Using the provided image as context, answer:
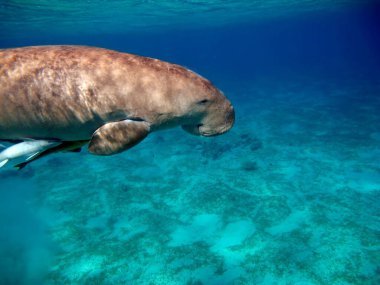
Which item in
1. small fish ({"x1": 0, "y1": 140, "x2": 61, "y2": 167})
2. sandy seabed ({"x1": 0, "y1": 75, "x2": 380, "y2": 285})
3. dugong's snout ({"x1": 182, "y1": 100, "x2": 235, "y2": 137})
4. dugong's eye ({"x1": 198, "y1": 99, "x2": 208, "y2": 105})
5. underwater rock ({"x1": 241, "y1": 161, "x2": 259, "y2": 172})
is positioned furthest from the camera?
underwater rock ({"x1": 241, "y1": 161, "x2": 259, "y2": 172})

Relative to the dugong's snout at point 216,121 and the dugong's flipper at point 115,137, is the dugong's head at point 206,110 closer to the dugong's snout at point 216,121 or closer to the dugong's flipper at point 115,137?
the dugong's snout at point 216,121

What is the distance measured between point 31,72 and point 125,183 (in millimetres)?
8617

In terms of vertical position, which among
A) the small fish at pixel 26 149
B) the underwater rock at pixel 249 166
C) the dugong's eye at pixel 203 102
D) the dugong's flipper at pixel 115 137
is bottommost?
the underwater rock at pixel 249 166

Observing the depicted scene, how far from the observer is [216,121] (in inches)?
110

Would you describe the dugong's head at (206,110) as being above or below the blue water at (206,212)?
above

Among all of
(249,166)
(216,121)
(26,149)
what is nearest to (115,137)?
(26,149)

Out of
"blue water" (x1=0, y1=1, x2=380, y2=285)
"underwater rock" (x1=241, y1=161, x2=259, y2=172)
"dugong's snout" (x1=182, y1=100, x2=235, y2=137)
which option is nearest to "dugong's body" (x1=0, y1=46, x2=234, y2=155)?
"dugong's snout" (x1=182, y1=100, x2=235, y2=137)

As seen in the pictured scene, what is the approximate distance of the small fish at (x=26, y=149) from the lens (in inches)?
97.2

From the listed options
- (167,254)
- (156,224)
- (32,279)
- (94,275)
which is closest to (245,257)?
(167,254)

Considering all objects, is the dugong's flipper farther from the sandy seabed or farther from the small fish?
the sandy seabed

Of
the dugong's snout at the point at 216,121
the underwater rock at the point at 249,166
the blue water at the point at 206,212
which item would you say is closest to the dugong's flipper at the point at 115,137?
the dugong's snout at the point at 216,121

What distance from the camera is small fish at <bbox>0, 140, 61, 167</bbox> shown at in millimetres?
2469

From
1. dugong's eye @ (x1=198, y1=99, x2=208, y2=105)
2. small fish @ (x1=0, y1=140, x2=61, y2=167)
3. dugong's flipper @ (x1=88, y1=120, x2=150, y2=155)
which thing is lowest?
small fish @ (x1=0, y1=140, x2=61, y2=167)

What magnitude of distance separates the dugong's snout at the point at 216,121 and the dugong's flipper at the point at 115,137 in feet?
2.34
